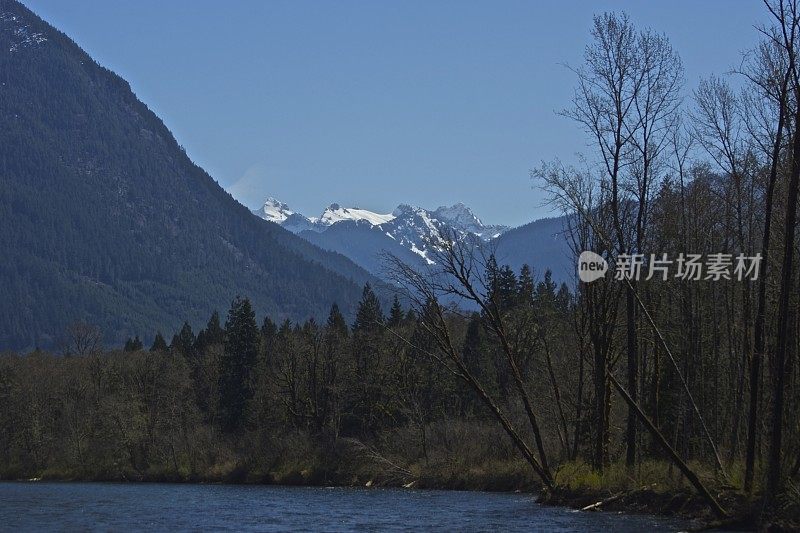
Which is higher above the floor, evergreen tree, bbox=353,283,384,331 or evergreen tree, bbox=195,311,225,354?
evergreen tree, bbox=353,283,384,331

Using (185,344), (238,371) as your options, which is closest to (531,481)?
(238,371)

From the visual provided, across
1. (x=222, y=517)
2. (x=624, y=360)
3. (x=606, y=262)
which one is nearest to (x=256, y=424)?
(x=624, y=360)

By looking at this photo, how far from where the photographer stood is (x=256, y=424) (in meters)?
85.8

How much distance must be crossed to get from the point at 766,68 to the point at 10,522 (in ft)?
96.1

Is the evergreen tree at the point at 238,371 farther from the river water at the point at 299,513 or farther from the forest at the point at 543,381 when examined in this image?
the river water at the point at 299,513

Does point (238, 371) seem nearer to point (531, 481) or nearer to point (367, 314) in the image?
point (367, 314)

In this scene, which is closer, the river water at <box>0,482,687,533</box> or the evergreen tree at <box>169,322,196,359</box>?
the river water at <box>0,482,687,533</box>

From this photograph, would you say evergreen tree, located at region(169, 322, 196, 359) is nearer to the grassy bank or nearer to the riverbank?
the grassy bank

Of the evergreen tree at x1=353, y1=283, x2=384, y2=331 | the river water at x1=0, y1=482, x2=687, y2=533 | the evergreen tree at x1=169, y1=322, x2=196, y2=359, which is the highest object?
the evergreen tree at x1=353, y1=283, x2=384, y2=331

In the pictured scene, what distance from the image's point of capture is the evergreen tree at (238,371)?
88.4m

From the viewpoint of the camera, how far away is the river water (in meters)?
33.6

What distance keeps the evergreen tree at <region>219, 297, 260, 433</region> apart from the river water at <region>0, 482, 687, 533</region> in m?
26.0

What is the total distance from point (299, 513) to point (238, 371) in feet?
161

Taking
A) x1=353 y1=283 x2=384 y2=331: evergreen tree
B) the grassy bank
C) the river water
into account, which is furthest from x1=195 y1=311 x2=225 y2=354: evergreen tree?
the river water
